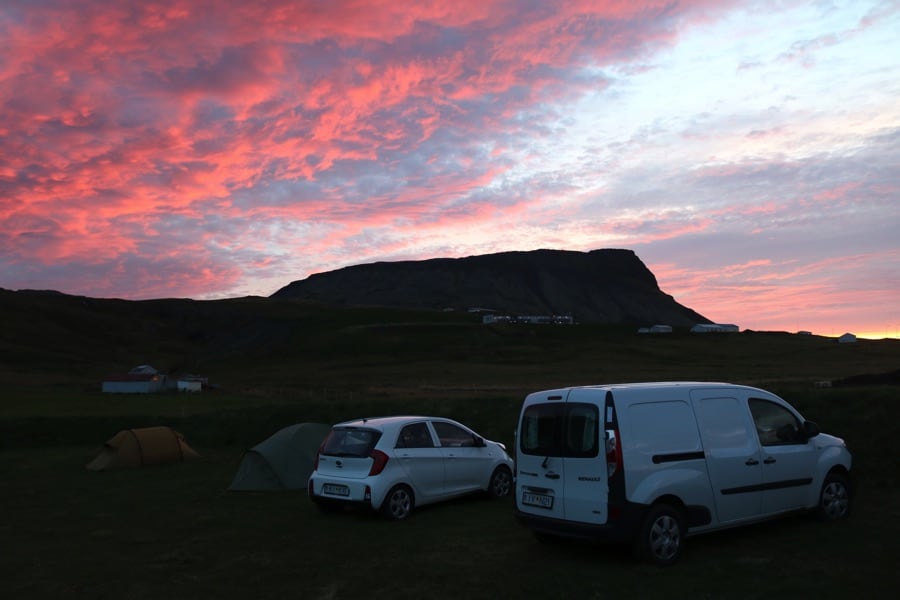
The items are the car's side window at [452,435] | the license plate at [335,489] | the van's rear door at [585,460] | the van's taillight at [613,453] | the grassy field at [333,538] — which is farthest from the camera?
the car's side window at [452,435]

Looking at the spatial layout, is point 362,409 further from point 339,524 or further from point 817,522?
point 817,522

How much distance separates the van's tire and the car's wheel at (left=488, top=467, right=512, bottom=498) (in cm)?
596

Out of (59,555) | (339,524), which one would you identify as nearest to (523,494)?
(339,524)

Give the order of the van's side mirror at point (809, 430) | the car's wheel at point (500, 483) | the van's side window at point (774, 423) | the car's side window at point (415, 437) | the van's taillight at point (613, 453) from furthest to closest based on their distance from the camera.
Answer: the car's wheel at point (500, 483)
the car's side window at point (415, 437)
the van's side mirror at point (809, 430)
the van's side window at point (774, 423)
the van's taillight at point (613, 453)

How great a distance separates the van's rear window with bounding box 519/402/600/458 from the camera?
9.85 m

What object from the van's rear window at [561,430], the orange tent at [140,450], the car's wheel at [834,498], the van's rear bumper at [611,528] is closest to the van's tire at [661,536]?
the van's rear bumper at [611,528]

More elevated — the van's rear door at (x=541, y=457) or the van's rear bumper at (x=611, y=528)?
the van's rear door at (x=541, y=457)

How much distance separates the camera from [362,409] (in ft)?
93.3

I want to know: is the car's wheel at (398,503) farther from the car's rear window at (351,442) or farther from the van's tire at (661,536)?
the van's tire at (661,536)

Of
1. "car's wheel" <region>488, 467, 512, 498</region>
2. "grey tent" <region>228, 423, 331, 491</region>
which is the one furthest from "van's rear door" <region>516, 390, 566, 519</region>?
"grey tent" <region>228, 423, 331, 491</region>

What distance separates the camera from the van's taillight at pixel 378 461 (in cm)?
1330

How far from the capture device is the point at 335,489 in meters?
13.6

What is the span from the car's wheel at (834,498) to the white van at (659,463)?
2.0 inches

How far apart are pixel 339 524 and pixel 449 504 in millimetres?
2599
